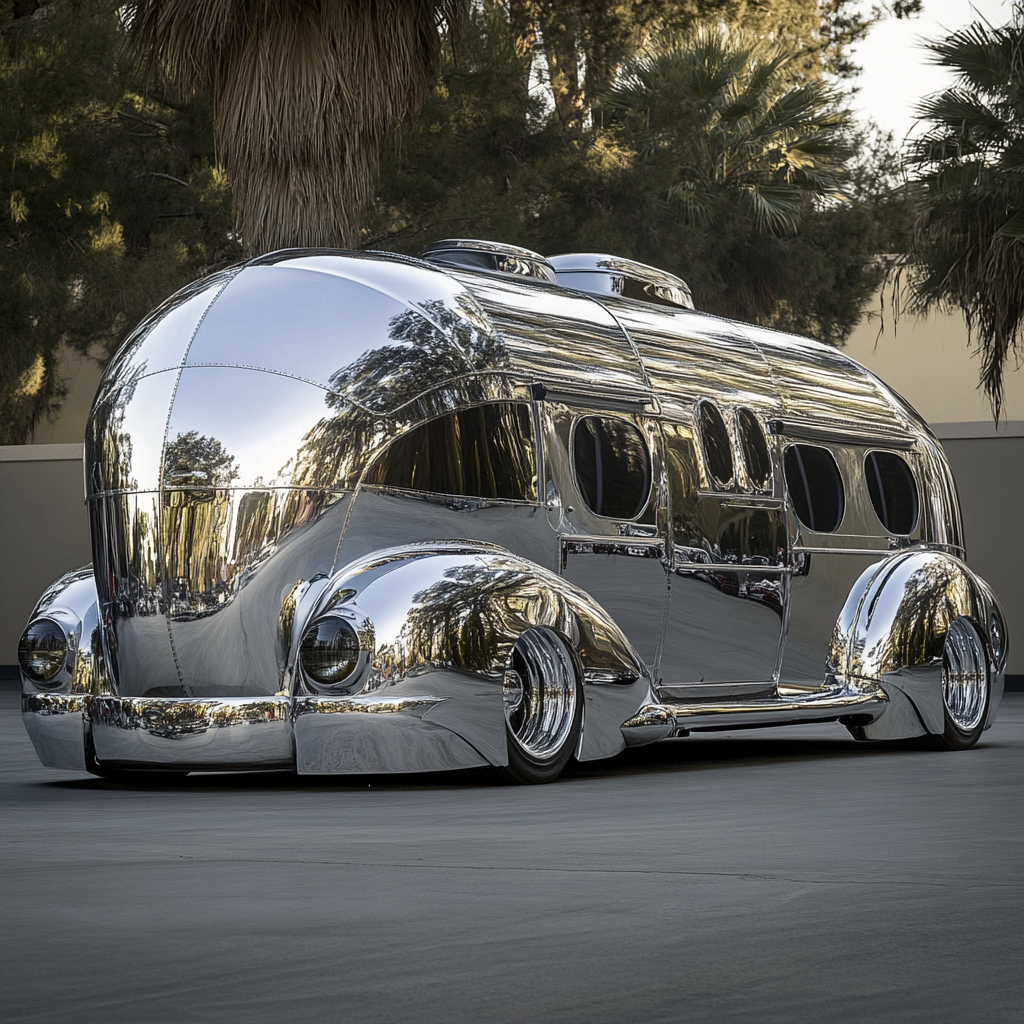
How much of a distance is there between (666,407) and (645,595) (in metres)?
1.08

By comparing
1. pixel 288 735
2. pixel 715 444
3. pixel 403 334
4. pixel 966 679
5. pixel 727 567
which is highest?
pixel 403 334

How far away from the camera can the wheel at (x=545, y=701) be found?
904 cm

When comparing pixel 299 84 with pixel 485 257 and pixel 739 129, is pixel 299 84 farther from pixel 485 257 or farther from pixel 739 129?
pixel 739 129

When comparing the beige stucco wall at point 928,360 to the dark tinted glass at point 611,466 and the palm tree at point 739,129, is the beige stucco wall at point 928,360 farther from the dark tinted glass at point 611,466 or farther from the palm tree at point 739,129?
the dark tinted glass at point 611,466

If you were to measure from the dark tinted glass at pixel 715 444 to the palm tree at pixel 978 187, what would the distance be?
23.3 ft

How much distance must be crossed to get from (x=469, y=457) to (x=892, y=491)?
13.4 ft

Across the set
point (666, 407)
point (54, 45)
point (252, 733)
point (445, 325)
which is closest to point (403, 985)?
point (252, 733)

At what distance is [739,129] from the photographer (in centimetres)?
2905

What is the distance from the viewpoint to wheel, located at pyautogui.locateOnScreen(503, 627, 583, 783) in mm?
9039

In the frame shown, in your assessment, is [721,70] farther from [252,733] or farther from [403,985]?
[403,985]

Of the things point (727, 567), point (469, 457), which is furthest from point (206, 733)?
point (727, 567)

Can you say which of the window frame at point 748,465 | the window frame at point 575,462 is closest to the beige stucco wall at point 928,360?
the window frame at point 748,465

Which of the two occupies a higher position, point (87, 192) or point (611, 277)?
point (87, 192)

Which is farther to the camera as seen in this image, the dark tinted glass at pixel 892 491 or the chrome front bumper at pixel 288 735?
the dark tinted glass at pixel 892 491
